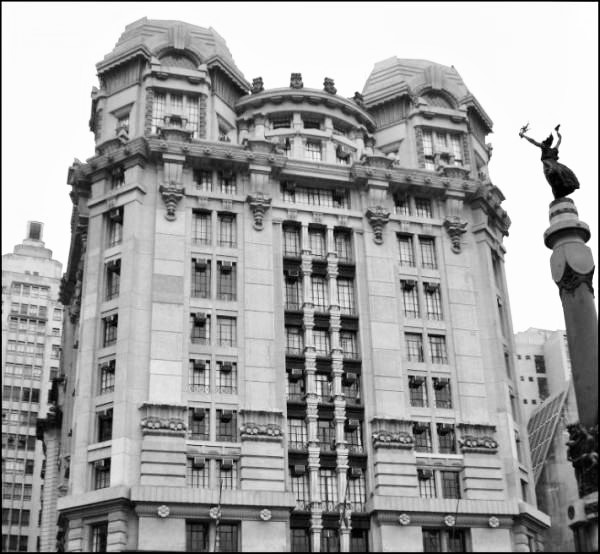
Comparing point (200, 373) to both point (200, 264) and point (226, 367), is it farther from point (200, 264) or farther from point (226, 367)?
point (200, 264)

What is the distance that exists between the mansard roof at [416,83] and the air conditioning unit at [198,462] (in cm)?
3478

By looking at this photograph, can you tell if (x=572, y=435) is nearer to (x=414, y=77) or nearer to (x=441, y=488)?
(x=441, y=488)

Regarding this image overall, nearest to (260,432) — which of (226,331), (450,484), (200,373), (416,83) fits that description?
(200,373)

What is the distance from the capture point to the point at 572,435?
41.7 metres

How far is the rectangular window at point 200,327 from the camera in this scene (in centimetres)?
6556

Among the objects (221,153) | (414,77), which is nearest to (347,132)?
(414,77)

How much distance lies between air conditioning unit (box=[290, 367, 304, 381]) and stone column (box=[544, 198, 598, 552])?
79.5 ft

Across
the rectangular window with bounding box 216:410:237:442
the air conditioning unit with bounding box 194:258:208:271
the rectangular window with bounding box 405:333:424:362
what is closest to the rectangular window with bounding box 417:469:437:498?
the rectangular window with bounding box 405:333:424:362

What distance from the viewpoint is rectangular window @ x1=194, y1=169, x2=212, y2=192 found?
70812 millimetres

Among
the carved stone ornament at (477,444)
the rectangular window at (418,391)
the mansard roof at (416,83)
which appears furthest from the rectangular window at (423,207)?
the carved stone ornament at (477,444)

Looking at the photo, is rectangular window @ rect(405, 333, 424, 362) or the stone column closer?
the stone column

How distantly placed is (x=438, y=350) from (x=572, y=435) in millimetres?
27965

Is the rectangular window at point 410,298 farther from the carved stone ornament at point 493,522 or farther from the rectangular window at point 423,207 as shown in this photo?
the carved stone ornament at point 493,522

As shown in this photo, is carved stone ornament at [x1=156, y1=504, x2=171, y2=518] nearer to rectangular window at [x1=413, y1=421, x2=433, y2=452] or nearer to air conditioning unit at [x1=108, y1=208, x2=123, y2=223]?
rectangular window at [x1=413, y1=421, x2=433, y2=452]
